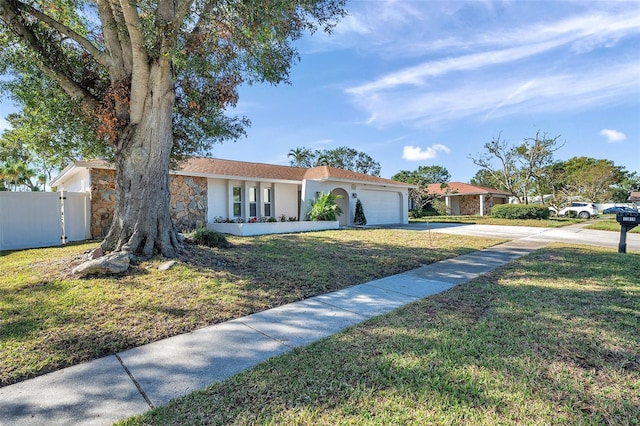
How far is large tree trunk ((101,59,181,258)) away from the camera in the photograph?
22.6ft

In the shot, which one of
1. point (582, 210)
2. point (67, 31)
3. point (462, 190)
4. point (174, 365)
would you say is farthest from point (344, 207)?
point (582, 210)

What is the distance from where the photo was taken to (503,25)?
10.1 metres

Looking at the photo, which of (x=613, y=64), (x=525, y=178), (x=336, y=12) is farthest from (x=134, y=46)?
(x=525, y=178)

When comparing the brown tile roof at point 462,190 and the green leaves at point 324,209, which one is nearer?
the green leaves at point 324,209

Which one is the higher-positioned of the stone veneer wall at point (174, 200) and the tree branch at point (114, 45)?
the tree branch at point (114, 45)

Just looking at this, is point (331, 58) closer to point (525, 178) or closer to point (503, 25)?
point (503, 25)

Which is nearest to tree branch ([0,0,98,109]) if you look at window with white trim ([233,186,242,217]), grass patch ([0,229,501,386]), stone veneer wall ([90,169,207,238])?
grass patch ([0,229,501,386])

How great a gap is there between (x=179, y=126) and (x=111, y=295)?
21.1 ft

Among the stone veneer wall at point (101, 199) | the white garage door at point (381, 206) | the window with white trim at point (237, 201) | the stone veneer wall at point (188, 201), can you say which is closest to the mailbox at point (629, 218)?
the white garage door at point (381, 206)

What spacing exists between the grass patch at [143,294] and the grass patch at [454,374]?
5.17 ft

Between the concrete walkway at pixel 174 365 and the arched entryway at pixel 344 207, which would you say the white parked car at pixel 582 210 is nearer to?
the arched entryway at pixel 344 207

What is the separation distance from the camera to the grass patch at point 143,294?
→ 3.34 meters

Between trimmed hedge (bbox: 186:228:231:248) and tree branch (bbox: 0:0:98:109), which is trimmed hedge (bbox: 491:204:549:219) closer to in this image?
trimmed hedge (bbox: 186:228:231:248)

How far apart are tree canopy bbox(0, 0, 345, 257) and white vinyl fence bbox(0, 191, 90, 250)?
325 centimetres
